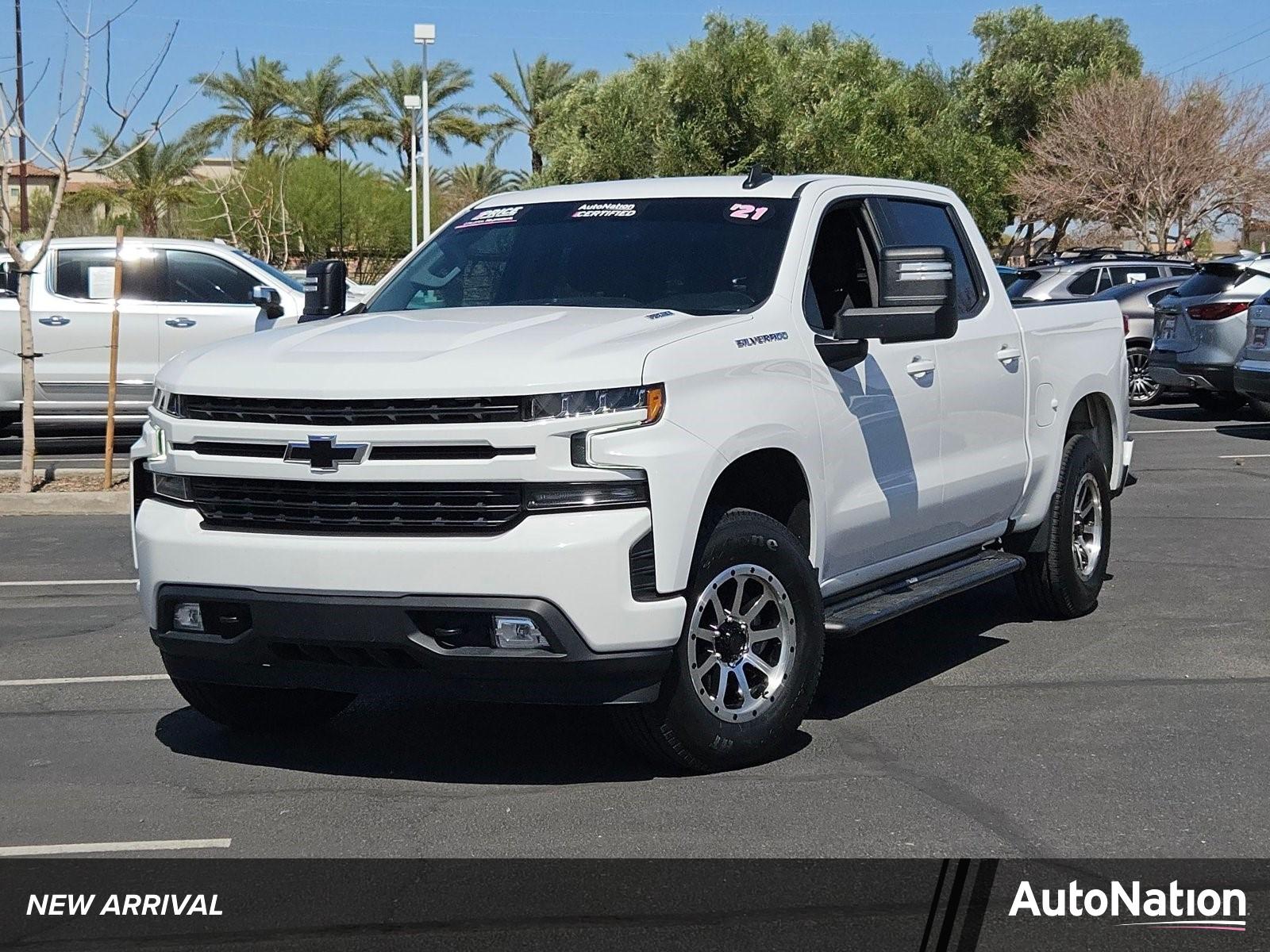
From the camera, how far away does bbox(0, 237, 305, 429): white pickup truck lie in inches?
632

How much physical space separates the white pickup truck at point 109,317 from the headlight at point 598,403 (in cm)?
1133

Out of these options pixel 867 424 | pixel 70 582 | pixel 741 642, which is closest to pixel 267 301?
pixel 70 582

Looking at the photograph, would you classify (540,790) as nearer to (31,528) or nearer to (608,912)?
(608,912)

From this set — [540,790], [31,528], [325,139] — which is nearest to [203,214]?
[325,139]

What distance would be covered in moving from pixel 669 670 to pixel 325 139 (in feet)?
153

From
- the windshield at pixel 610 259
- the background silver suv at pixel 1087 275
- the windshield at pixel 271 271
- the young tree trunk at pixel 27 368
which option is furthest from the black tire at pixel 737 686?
the background silver suv at pixel 1087 275

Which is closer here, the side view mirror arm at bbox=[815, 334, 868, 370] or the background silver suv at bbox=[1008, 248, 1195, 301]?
the side view mirror arm at bbox=[815, 334, 868, 370]

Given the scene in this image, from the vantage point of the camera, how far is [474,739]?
6.02m

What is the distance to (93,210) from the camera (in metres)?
54.9

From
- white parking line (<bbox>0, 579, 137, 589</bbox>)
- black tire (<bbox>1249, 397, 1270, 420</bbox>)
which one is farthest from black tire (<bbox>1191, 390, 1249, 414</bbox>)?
white parking line (<bbox>0, 579, 137, 589</bbox>)

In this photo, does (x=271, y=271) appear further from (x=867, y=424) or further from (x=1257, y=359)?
(x=867, y=424)

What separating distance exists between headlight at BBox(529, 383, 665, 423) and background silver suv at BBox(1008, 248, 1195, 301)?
661 inches

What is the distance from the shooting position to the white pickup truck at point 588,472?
4.96 metres

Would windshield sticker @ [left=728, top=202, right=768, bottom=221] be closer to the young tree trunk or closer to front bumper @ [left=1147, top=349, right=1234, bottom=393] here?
the young tree trunk
